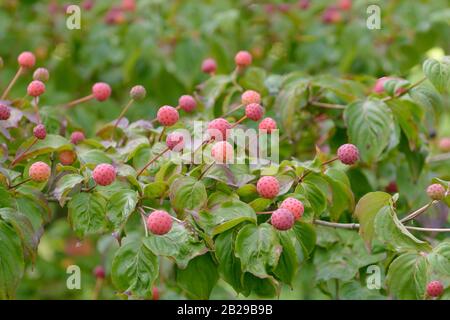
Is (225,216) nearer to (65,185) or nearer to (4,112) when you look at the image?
(65,185)

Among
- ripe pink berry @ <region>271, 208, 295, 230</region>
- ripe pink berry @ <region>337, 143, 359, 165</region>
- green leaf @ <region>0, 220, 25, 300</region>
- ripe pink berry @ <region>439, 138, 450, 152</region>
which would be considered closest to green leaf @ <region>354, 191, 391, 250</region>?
ripe pink berry @ <region>337, 143, 359, 165</region>

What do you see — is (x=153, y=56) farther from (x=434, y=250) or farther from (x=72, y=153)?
(x=434, y=250)

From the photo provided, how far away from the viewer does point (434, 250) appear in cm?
142

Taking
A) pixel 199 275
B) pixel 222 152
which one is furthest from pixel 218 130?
pixel 199 275

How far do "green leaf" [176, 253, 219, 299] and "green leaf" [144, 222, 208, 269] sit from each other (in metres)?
0.09

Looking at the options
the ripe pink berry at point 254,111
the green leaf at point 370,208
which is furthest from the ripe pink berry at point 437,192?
the ripe pink berry at point 254,111

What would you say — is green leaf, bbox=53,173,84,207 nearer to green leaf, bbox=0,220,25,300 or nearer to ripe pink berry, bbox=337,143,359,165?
green leaf, bbox=0,220,25,300

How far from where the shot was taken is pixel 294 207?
1383 mm

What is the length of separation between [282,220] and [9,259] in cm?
49

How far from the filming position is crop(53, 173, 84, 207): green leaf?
1.42m

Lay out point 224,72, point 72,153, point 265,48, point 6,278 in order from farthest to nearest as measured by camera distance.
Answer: point 265,48, point 224,72, point 72,153, point 6,278

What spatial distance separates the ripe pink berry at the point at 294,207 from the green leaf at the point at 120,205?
271mm
